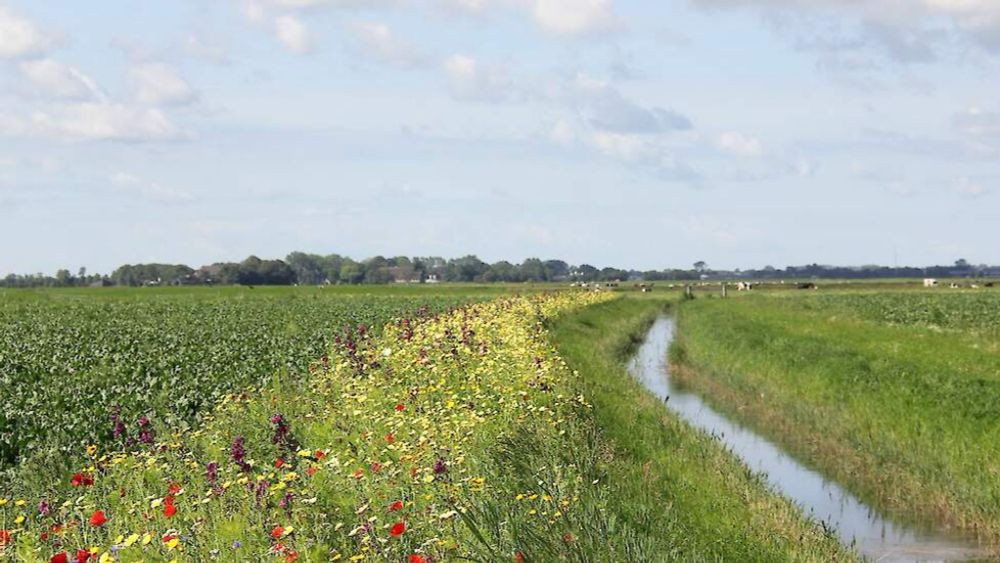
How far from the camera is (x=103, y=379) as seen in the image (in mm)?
21688

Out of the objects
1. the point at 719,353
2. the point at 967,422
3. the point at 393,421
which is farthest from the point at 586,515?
the point at 719,353

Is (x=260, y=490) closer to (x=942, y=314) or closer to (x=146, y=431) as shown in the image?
(x=146, y=431)

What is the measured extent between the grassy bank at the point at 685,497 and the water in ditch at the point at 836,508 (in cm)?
71

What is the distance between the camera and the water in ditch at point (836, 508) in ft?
48.2

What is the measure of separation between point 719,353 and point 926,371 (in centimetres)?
1313

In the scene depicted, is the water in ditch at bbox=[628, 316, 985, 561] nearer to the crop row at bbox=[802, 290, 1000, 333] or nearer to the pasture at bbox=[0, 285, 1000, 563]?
the pasture at bbox=[0, 285, 1000, 563]

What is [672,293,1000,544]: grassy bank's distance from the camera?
16969 mm

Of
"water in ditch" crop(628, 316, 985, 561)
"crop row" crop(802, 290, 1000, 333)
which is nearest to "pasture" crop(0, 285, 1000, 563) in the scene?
"water in ditch" crop(628, 316, 985, 561)

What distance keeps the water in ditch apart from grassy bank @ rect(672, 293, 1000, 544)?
392 mm

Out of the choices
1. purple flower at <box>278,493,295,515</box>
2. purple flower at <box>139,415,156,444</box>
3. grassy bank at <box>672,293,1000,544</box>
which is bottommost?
grassy bank at <box>672,293,1000,544</box>

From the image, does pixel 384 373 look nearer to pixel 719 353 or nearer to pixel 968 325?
pixel 719 353

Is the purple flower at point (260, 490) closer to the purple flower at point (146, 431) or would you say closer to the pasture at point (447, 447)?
the pasture at point (447, 447)

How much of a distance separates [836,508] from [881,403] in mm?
5159

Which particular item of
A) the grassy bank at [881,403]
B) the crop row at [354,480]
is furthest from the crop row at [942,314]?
the crop row at [354,480]
